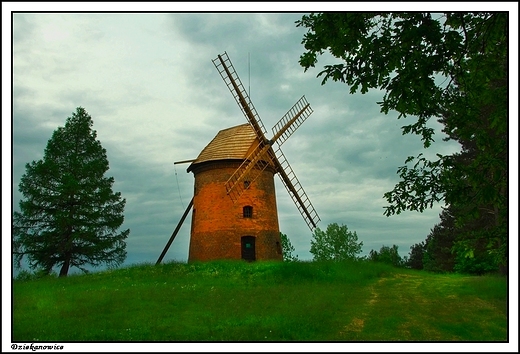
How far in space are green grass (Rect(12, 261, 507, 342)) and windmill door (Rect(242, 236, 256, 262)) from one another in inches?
116

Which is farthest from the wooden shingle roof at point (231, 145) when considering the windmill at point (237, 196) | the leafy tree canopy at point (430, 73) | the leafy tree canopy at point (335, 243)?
the leafy tree canopy at point (335, 243)

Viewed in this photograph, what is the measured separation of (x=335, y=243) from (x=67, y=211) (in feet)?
112

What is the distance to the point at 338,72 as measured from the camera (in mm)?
8672

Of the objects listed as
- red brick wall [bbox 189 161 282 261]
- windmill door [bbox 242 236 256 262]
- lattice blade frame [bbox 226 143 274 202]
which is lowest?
windmill door [bbox 242 236 256 262]

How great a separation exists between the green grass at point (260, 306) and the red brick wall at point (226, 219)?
2518 millimetres

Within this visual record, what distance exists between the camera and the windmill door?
2567 cm

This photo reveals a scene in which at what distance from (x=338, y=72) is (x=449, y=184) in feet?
11.1

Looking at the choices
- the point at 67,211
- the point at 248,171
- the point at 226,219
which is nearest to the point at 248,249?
the point at 226,219

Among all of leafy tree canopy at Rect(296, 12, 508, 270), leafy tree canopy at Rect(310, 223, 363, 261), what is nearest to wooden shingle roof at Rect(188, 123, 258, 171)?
leafy tree canopy at Rect(296, 12, 508, 270)

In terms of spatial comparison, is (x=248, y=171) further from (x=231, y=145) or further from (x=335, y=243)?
(x=335, y=243)

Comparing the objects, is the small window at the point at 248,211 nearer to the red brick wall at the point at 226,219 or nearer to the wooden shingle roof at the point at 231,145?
the red brick wall at the point at 226,219

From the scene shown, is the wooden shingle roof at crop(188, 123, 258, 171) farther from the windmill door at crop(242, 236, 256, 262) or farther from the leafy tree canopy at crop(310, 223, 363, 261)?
the leafy tree canopy at crop(310, 223, 363, 261)

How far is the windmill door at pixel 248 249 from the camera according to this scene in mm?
25672

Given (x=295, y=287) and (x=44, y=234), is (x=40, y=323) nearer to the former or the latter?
(x=295, y=287)
